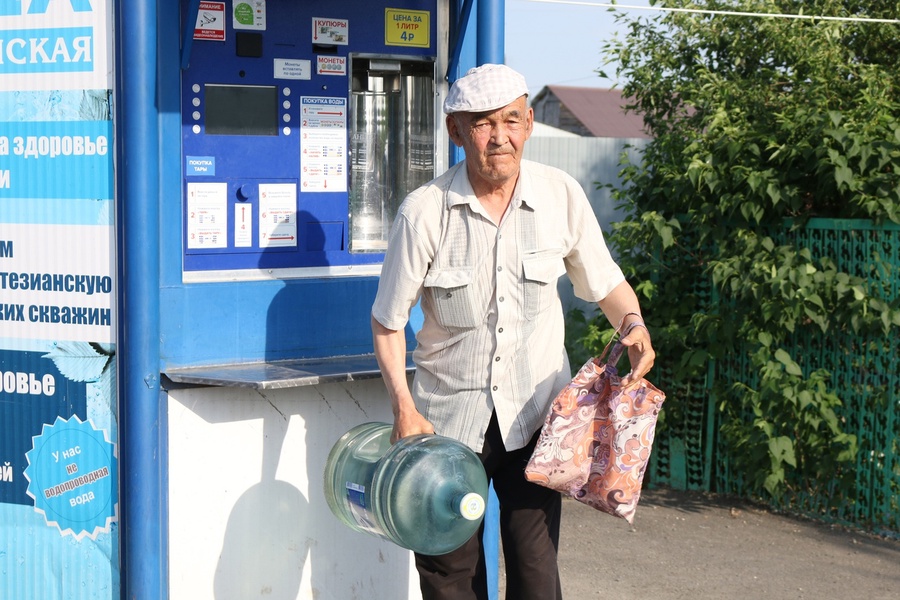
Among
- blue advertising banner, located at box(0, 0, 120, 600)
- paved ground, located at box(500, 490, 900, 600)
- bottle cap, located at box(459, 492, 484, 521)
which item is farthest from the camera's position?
paved ground, located at box(500, 490, 900, 600)

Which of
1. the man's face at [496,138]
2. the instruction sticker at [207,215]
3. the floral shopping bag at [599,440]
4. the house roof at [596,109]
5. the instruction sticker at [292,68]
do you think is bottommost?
the floral shopping bag at [599,440]

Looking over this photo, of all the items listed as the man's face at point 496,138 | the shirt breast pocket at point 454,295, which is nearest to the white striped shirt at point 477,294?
the shirt breast pocket at point 454,295

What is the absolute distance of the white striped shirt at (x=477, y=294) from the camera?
10.9ft

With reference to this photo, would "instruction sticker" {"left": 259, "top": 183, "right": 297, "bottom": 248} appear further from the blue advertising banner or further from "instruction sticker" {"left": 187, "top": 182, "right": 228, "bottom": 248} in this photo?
the blue advertising banner

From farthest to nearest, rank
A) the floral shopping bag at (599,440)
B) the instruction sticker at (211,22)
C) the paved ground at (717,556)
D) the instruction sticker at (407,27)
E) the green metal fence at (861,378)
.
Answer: the green metal fence at (861,378) → the paved ground at (717,556) → the instruction sticker at (407,27) → the instruction sticker at (211,22) → the floral shopping bag at (599,440)

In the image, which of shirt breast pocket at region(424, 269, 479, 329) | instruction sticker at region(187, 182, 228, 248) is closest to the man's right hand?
Answer: shirt breast pocket at region(424, 269, 479, 329)

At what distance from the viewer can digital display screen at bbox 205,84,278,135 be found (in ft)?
12.3

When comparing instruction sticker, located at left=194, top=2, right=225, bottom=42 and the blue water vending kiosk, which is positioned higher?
instruction sticker, located at left=194, top=2, right=225, bottom=42

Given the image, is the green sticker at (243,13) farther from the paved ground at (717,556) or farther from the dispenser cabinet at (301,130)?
the paved ground at (717,556)

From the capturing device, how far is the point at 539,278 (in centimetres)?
335

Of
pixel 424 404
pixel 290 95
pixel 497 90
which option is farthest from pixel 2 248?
pixel 497 90

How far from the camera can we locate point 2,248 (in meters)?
3.72

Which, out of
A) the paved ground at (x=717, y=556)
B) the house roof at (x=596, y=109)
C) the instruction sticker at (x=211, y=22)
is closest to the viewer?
the instruction sticker at (x=211, y=22)

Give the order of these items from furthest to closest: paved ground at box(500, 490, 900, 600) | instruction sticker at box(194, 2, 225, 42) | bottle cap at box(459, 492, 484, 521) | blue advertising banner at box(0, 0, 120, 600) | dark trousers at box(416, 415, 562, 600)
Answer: paved ground at box(500, 490, 900, 600)
instruction sticker at box(194, 2, 225, 42)
blue advertising banner at box(0, 0, 120, 600)
dark trousers at box(416, 415, 562, 600)
bottle cap at box(459, 492, 484, 521)
